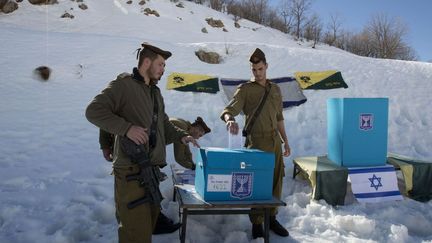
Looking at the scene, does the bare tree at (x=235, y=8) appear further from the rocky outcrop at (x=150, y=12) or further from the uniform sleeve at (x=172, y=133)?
the uniform sleeve at (x=172, y=133)

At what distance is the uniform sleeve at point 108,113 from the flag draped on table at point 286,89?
597cm

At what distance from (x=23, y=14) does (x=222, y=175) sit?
22.4 metres

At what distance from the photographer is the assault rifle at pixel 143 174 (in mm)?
2287

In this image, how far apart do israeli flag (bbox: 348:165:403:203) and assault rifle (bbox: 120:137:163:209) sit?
2.68 meters

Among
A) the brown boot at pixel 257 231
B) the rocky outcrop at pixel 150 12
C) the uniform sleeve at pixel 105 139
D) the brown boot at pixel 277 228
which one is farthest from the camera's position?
the rocky outcrop at pixel 150 12

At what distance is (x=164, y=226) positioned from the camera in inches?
132

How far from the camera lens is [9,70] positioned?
833 cm

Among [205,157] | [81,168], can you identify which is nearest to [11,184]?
[81,168]

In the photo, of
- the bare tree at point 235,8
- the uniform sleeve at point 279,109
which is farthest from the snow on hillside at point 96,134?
the bare tree at point 235,8

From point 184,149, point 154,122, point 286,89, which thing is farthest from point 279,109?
point 286,89

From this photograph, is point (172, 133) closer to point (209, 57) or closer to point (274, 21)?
point (209, 57)

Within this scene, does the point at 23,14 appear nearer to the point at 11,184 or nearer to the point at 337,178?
the point at 11,184

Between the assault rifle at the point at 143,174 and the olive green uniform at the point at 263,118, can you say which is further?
the olive green uniform at the point at 263,118

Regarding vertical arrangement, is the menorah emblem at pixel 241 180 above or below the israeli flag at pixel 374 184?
above
